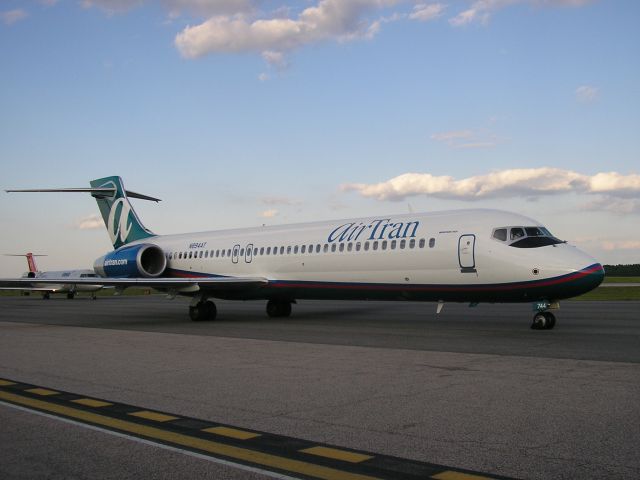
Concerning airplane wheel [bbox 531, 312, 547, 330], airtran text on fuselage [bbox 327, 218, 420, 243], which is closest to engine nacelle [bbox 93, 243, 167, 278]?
airtran text on fuselage [bbox 327, 218, 420, 243]

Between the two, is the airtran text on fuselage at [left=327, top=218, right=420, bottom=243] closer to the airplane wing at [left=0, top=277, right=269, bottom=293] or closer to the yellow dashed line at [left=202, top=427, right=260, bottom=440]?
the airplane wing at [left=0, top=277, right=269, bottom=293]

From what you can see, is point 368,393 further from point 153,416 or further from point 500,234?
point 500,234

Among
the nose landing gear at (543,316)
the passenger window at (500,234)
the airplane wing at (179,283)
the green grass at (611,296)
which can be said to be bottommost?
the green grass at (611,296)

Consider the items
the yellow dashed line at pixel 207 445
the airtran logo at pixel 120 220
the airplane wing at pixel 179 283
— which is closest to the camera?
the yellow dashed line at pixel 207 445

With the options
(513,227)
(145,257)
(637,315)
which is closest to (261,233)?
(145,257)

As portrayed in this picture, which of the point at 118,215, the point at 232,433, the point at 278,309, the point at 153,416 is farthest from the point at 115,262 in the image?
the point at 232,433

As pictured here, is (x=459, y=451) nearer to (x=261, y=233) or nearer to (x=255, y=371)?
(x=255, y=371)

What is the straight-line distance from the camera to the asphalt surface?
4895 millimetres

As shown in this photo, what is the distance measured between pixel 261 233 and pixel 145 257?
19.6 ft

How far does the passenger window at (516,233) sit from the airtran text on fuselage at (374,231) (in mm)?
2755

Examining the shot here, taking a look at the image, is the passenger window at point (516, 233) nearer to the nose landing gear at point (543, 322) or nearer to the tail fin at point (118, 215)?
the nose landing gear at point (543, 322)

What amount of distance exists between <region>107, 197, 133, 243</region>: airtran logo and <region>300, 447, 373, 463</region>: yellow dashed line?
25065 millimetres

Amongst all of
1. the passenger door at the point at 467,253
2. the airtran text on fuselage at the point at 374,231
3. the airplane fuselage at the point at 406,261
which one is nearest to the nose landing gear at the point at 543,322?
the airplane fuselage at the point at 406,261

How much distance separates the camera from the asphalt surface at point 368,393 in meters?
4.89
